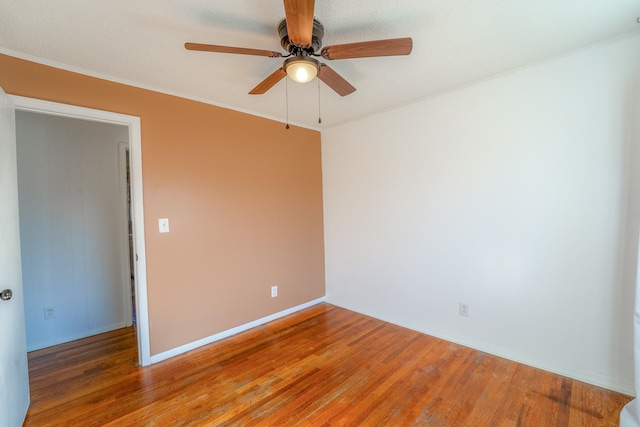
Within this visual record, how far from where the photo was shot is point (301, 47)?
1580mm

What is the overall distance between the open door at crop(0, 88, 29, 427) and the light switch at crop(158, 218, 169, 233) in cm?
85

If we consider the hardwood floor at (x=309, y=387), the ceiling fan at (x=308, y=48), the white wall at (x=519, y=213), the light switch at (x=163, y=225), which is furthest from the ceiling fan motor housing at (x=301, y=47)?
the hardwood floor at (x=309, y=387)

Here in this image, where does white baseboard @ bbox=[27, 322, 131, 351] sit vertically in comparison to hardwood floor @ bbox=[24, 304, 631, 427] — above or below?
above

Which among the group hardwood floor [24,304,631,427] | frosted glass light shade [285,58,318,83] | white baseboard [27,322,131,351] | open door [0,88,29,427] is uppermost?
frosted glass light shade [285,58,318,83]

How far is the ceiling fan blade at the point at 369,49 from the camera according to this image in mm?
1448

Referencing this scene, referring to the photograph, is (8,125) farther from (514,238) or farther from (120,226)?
(514,238)

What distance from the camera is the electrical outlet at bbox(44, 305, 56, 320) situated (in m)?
2.73

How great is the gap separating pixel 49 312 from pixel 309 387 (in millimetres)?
2681

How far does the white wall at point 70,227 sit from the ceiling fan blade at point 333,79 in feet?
8.44

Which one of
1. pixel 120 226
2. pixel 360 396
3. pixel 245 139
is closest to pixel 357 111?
pixel 245 139

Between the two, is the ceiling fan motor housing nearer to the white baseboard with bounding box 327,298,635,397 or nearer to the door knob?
the door knob

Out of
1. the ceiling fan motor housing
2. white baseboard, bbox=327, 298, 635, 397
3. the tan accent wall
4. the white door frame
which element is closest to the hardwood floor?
white baseboard, bbox=327, 298, 635, 397

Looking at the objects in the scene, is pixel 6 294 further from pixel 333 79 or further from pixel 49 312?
pixel 333 79

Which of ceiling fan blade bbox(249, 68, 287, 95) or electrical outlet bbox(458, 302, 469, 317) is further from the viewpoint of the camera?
electrical outlet bbox(458, 302, 469, 317)
